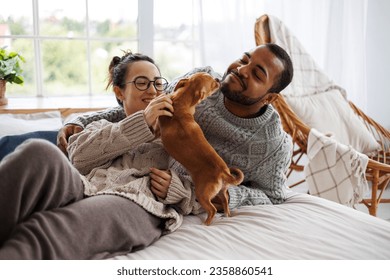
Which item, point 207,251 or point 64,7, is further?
point 64,7

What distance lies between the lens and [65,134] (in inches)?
50.6

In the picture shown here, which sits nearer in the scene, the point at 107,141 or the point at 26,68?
the point at 107,141

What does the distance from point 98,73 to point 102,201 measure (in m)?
1.53

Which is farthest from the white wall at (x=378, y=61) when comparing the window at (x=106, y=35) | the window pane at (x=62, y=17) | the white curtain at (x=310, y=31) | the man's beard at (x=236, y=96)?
the man's beard at (x=236, y=96)

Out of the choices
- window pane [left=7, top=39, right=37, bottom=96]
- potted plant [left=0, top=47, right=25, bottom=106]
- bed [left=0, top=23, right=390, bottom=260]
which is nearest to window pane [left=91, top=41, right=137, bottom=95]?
window pane [left=7, top=39, right=37, bottom=96]

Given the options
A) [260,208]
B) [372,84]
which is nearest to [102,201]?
[260,208]

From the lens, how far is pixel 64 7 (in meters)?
2.21

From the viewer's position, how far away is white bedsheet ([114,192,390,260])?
2.98 ft

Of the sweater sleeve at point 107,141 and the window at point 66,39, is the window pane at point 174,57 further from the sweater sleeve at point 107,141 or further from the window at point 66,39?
→ the sweater sleeve at point 107,141

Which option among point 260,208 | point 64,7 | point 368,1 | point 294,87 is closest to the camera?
point 260,208

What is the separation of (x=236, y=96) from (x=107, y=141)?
0.33m

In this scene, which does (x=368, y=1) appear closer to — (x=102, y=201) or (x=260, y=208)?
(x=260, y=208)

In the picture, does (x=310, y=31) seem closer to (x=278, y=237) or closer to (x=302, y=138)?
(x=302, y=138)

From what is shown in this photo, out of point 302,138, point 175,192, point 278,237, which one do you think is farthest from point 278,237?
point 302,138
